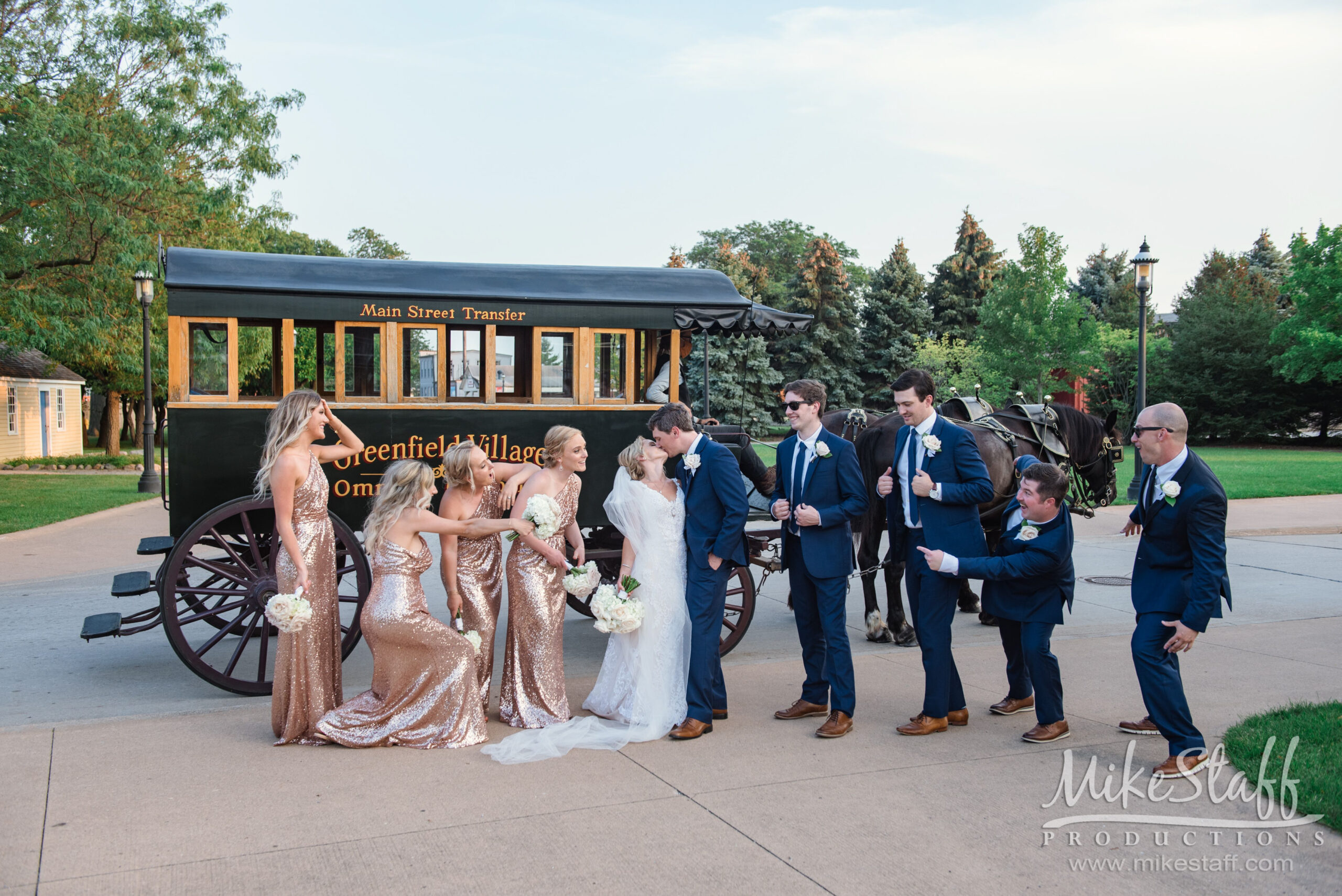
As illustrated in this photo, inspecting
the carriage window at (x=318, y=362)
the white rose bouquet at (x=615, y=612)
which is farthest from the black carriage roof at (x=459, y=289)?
the white rose bouquet at (x=615, y=612)

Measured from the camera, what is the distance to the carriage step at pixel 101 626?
20.7 ft

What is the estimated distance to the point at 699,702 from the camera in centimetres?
564

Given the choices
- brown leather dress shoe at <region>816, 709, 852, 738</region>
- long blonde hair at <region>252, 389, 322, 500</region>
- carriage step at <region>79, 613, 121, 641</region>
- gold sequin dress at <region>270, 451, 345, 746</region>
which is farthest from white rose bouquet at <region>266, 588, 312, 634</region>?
brown leather dress shoe at <region>816, 709, 852, 738</region>

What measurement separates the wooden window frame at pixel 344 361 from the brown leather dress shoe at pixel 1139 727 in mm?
5089

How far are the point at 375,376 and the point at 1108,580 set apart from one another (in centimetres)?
831

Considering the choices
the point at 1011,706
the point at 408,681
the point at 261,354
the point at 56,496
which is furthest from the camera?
the point at 56,496

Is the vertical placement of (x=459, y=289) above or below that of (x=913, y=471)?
above

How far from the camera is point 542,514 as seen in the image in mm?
5699

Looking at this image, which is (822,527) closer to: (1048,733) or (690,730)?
(690,730)

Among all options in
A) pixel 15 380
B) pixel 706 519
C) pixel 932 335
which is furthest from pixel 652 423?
pixel 932 335

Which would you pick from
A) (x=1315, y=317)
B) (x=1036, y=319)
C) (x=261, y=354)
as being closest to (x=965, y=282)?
(x=1036, y=319)

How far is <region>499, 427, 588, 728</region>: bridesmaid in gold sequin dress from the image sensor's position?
5836 mm

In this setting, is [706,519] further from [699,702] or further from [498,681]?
[498,681]

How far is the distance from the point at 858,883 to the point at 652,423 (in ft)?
9.12
